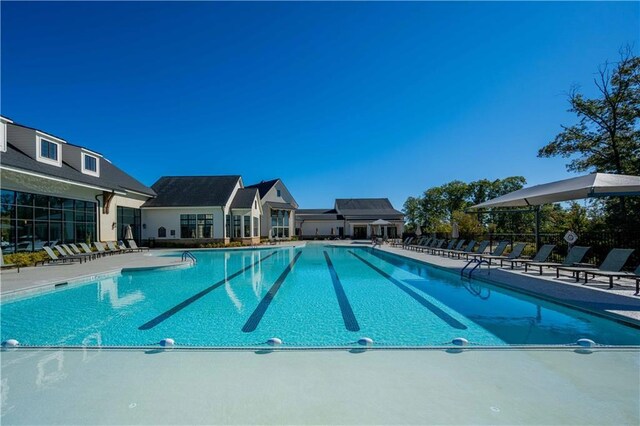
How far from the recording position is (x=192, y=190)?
28.4m

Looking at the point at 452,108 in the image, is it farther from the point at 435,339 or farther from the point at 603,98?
the point at 435,339

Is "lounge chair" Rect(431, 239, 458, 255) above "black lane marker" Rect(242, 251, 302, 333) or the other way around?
above

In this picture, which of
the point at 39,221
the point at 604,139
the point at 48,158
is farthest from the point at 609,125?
the point at 48,158

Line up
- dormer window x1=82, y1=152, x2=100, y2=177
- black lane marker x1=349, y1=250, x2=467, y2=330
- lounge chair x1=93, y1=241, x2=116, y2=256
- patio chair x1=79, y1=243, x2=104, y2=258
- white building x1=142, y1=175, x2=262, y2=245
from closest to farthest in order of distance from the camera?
black lane marker x1=349, y1=250, x2=467, y2=330 < patio chair x1=79, y1=243, x2=104, y2=258 < lounge chair x1=93, y1=241, x2=116, y2=256 < dormer window x1=82, y1=152, x2=100, y2=177 < white building x1=142, y1=175, x2=262, y2=245

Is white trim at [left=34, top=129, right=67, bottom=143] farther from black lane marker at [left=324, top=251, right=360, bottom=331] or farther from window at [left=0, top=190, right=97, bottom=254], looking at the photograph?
black lane marker at [left=324, top=251, right=360, bottom=331]

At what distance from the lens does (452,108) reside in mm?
18766

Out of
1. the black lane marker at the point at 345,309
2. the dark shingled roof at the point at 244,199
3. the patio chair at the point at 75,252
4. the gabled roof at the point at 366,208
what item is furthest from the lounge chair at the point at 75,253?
the gabled roof at the point at 366,208

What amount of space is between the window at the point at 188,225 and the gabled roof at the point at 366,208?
22383 millimetres

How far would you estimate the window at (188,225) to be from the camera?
87.3ft

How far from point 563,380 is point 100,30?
17262 mm

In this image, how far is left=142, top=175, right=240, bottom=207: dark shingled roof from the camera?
87.3 feet

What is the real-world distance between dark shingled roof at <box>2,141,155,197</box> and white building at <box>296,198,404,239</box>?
21976 mm

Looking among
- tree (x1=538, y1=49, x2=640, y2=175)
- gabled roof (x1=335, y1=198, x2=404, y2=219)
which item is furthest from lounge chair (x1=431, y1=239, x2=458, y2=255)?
gabled roof (x1=335, y1=198, x2=404, y2=219)

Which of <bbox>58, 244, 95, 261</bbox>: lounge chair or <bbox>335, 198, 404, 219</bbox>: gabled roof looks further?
<bbox>335, 198, 404, 219</bbox>: gabled roof
